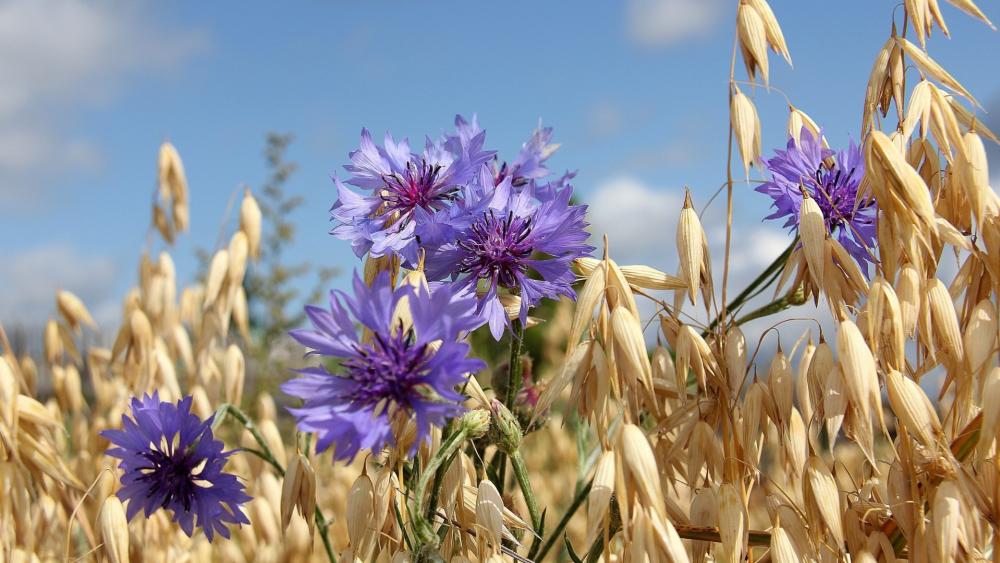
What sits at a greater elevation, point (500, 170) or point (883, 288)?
point (500, 170)

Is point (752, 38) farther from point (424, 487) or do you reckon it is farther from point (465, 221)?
point (424, 487)

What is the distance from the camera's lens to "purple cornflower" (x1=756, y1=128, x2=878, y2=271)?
0.72m

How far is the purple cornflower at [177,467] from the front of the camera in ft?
2.50

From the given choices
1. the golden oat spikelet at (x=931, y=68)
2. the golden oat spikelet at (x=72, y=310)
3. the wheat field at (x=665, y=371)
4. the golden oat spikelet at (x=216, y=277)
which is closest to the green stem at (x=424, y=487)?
Result: the wheat field at (x=665, y=371)

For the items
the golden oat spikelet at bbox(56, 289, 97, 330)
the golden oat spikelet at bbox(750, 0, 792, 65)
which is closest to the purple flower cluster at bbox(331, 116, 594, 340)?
the golden oat spikelet at bbox(750, 0, 792, 65)

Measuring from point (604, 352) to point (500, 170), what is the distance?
367mm

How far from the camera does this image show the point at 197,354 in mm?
1261

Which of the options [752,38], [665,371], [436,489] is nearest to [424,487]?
[436,489]

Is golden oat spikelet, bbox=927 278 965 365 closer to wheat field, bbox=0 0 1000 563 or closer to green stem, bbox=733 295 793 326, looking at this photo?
wheat field, bbox=0 0 1000 563

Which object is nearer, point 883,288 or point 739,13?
point 883,288

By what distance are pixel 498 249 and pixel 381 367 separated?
0.68ft

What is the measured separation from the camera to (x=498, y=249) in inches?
27.3

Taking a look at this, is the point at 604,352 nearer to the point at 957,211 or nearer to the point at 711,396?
the point at 711,396

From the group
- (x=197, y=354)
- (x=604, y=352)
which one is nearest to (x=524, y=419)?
(x=604, y=352)
